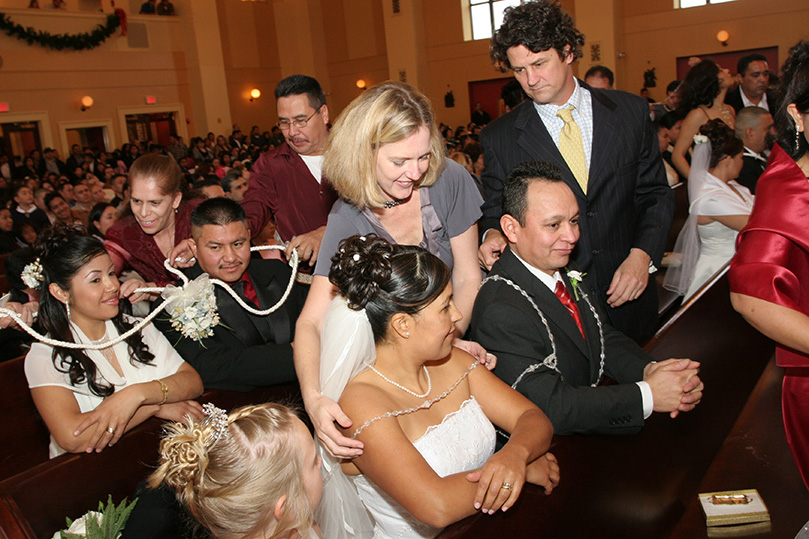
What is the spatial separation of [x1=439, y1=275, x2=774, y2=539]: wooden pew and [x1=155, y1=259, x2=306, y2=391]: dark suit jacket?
54.3 inches

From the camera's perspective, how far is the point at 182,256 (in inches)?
131

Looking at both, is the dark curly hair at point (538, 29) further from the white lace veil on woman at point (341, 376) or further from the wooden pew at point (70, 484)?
the wooden pew at point (70, 484)

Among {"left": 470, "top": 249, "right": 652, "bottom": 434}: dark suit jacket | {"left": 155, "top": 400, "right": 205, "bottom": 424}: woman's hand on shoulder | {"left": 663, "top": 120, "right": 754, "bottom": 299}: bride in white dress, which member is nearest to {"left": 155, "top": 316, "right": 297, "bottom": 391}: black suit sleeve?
{"left": 155, "top": 400, "right": 205, "bottom": 424}: woman's hand on shoulder

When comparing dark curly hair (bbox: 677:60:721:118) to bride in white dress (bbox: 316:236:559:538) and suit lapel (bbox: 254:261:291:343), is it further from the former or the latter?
bride in white dress (bbox: 316:236:559:538)

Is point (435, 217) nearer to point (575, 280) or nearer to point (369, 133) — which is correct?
point (369, 133)

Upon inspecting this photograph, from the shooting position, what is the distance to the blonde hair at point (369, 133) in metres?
2.05

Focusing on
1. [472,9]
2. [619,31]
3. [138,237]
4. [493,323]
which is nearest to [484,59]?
[472,9]

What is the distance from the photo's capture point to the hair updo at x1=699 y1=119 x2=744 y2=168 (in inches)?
175

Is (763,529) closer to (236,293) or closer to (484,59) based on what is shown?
(236,293)

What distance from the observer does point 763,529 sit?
202cm

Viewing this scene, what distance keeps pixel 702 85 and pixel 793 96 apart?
4307 millimetres

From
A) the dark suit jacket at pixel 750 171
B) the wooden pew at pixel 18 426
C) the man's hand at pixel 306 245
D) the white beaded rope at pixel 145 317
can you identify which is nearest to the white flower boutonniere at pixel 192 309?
the white beaded rope at pixel 145 317

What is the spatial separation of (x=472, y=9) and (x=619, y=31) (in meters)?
4.38

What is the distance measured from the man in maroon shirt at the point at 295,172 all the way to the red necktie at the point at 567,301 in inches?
52.5
